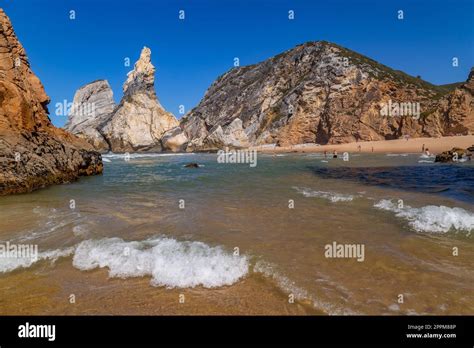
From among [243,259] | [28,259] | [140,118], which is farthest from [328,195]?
[140,118]

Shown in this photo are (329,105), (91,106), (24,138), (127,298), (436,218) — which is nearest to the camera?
(127,298)

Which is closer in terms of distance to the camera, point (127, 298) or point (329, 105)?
point (127, 298)

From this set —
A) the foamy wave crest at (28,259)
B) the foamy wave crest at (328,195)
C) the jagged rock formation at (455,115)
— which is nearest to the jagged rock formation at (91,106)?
the jagged rock formation at (455,115)

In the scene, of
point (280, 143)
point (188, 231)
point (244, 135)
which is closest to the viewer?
point (188, 231)

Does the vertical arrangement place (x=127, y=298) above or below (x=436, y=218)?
below

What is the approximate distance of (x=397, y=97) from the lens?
245ft

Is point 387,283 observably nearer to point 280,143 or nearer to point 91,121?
point 280,143

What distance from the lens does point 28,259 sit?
5.84m

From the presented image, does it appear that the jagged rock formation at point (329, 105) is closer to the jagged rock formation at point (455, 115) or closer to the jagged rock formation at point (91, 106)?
the jagged rock formation at point (455, 115)

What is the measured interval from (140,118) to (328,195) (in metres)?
94.3

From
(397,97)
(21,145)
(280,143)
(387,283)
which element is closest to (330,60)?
(397,97)

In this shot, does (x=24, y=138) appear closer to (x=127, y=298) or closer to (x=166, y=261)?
(x=166, y=261)

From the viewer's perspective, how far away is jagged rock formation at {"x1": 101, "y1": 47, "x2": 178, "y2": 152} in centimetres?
9544
